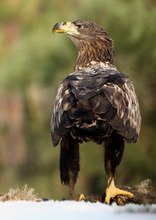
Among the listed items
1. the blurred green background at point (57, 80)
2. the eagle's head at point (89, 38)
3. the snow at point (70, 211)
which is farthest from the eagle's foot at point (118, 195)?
the blurred green background at point (57, 80)

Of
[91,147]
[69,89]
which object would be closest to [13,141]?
[91,147]

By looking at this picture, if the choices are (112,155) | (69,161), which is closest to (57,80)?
(69,161)

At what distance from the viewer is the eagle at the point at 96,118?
28.6ft

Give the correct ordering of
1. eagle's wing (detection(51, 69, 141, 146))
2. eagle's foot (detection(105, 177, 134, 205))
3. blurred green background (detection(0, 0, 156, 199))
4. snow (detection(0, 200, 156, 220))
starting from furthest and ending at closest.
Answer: blurred green background (detection(0, 0, 156, 199))
eagle's foot (detection(105, 177, 134, 205))
eagle's wing (detection(51, 69, 141, 146))
snow (detection(0, 200, 156, 220))

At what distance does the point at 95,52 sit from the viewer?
10.6 m

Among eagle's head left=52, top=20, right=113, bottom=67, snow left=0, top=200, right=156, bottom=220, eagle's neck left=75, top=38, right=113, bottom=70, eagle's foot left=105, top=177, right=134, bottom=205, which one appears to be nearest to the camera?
snow left=0, top=200, right=156, bottom=220

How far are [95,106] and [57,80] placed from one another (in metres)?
15.4

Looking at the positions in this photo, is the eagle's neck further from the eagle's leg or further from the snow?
the snow

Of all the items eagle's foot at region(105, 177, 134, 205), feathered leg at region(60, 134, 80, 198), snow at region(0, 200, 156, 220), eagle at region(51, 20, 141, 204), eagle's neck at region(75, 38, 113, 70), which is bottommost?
snow at region(0, 200, 156, 220)

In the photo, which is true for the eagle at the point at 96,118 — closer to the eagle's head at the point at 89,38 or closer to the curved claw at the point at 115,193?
the curved claw at the point at 115,193

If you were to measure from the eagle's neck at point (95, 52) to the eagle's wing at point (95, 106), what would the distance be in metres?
1.22

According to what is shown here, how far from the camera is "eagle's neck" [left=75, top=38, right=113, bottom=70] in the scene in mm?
10453

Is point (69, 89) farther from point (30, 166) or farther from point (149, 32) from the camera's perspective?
point (30, 166)

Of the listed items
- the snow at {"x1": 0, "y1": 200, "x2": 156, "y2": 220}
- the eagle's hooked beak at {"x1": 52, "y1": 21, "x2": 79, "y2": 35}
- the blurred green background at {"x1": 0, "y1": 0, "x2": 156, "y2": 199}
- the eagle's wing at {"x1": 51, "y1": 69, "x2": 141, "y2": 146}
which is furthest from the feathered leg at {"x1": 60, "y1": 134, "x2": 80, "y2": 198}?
the blurred green background at {"x1": 0, "y1": 0, "x2": 156, "y2": 199}
